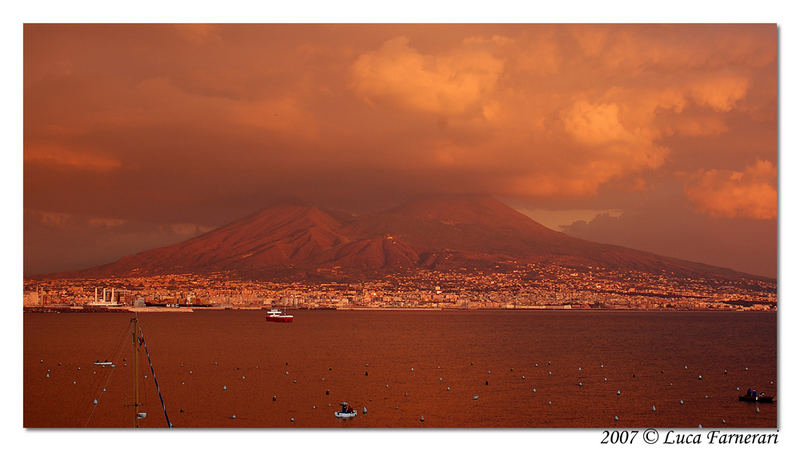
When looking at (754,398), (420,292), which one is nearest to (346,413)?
(754,398)

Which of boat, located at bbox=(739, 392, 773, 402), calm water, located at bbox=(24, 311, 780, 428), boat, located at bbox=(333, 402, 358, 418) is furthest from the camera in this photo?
boat, located at bbox=(739, 392, 773, 402)

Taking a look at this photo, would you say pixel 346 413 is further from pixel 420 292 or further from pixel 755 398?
pixel 420 292

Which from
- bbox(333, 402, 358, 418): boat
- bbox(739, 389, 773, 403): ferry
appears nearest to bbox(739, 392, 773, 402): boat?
bbox(739, 389, 773, 403): ferry

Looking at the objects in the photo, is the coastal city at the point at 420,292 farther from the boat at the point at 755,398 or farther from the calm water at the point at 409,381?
the boat at the point at 755,398

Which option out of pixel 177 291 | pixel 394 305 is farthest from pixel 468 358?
pixel 177 291

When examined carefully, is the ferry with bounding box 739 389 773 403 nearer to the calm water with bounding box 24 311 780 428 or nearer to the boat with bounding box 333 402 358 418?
the calm water with bounding box 24 311 780 428
